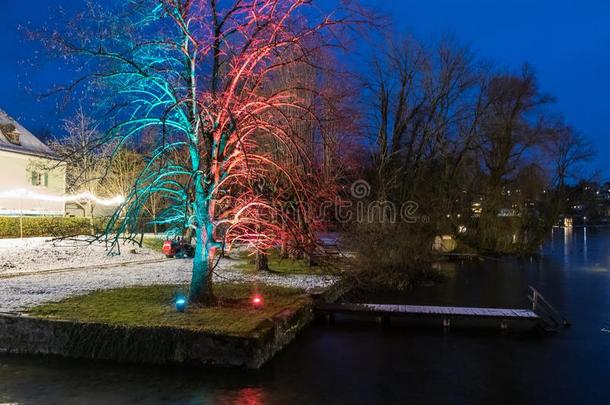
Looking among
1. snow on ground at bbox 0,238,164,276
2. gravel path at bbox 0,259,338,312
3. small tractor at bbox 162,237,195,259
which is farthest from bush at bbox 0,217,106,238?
gravel path at bbox 0,259,338,312

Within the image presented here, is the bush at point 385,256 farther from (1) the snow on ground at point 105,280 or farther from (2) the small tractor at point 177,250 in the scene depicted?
(2) the small tractor at point 177,250

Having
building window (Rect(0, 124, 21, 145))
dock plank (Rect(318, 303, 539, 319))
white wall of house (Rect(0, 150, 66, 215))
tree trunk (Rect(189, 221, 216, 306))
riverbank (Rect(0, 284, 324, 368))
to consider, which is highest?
building window (Rect(0, 124, 21, 145))

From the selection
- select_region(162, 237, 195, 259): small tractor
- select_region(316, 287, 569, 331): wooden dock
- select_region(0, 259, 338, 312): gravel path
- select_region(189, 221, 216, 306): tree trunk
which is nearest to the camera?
select_region(189, 221, 216, 306): tree trunk

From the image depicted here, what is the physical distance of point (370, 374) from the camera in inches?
414

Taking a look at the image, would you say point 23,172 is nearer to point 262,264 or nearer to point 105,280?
point 105,280

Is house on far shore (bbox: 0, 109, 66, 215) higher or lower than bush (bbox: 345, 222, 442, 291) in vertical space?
higher

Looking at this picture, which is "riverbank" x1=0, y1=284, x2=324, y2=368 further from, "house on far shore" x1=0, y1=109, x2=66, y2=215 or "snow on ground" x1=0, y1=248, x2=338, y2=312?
"house on far shore" x1=0, y1=109, x2=66, y2=215

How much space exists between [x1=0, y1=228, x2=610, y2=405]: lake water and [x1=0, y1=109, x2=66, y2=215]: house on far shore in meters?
25.0

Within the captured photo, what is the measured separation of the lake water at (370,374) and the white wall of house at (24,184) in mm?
24947

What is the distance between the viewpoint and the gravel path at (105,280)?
14.1 m

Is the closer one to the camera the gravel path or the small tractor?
the gravel path

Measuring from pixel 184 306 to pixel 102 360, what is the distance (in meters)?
2.41

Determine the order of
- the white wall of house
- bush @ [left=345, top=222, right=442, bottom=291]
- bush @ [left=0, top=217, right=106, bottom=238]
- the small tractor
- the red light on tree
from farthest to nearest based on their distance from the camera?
the white wall of house < the small tractor < bush @ [left=0, top=217, right=106, bottom=238] < bush @ [left=345, top=222, right=442, bottom=291] < the red light on tree

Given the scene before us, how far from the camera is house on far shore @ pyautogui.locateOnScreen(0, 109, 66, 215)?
33.6 metres
